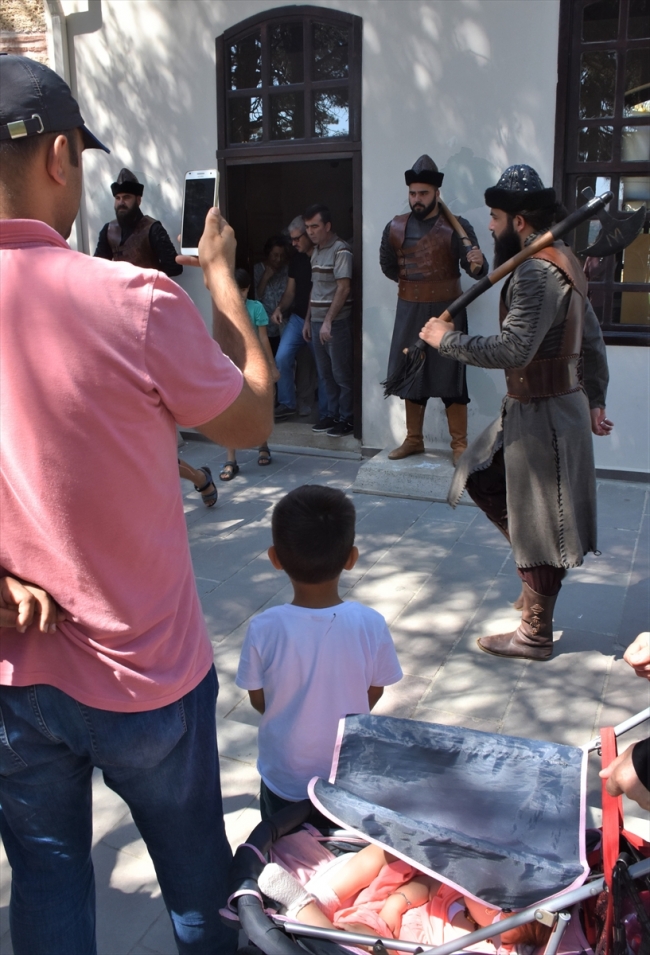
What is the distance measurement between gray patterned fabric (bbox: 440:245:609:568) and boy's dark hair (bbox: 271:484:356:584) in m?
1.45

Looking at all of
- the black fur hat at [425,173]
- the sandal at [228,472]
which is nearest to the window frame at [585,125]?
the black fur hat at [425,173]

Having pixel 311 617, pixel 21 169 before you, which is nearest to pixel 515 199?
pixel 311 617

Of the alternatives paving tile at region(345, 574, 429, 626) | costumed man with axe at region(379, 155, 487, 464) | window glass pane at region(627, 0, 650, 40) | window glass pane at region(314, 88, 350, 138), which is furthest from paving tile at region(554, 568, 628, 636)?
window glass pane at region(314, 88, 350, 138)

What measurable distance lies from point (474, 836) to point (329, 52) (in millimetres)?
6171

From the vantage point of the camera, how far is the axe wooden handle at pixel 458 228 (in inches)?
235

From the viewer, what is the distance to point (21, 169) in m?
1.45

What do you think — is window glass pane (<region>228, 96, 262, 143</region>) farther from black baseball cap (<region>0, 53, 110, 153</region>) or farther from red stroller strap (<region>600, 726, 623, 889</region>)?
red stroller strap (<region>600, 726, 623, 889</region>)

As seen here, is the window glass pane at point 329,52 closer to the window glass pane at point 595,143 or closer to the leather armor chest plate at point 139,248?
the leather armor chest plate at point 139,248

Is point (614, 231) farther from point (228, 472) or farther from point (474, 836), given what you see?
point (228, 472)

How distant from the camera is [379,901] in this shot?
188 cm

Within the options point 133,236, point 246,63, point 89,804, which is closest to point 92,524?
point 89,804

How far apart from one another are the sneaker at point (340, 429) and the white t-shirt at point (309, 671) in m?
5.16

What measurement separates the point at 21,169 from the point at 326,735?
4.88 feet

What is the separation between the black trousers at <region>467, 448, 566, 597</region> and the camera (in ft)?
12.3
